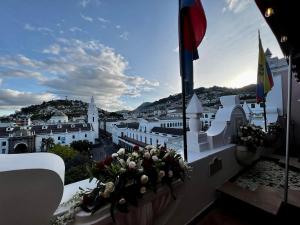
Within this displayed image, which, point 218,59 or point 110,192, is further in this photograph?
point 218,59

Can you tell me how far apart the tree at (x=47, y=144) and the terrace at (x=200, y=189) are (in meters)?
1.52

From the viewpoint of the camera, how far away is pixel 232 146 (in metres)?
3.10

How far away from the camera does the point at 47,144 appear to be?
271cm

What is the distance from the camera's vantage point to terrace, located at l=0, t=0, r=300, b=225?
912 millimetres

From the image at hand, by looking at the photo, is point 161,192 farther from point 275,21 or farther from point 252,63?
point 252,63

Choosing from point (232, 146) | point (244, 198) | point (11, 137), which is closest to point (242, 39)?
point (232, 146)

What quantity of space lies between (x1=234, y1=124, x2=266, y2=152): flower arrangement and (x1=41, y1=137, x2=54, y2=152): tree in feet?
11.3

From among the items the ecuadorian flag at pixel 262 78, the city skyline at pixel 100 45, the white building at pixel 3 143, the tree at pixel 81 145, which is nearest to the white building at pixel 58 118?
the city skyline at pixel 100 45

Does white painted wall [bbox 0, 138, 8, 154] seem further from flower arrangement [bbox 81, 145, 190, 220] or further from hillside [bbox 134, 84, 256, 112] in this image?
hillside [bbox 134, 84, 256, 112]

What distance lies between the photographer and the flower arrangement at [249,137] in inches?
125

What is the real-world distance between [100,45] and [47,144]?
1.90 m

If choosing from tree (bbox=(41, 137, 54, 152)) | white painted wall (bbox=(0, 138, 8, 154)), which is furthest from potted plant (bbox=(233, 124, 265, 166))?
white painted wall (bbox=(0, 138, 8, 154))

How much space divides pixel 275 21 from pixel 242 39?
1.99m

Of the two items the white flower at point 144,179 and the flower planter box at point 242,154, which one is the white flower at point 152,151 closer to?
the white flower at point 144,179
